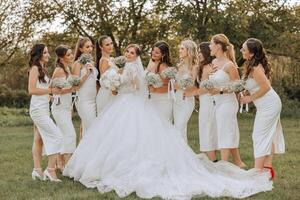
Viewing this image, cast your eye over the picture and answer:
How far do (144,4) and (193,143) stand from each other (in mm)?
11674

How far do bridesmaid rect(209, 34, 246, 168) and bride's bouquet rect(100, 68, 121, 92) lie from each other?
1.53 metres

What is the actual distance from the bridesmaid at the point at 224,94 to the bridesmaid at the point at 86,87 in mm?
2078

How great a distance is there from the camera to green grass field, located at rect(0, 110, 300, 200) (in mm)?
7508

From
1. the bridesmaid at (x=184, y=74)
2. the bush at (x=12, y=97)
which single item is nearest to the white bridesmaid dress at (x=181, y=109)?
the bridesmaid at (x=184, y=74)

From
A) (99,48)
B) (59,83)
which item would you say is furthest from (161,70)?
(59,83)

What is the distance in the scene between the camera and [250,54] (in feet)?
27.2

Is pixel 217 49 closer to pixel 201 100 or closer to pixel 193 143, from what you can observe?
pixel 201 100

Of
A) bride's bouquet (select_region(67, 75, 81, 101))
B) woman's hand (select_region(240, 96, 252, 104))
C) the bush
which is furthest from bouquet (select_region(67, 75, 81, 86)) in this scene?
the bush

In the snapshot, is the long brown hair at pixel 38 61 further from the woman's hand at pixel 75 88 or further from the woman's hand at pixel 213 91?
the woman's hand at pixel 213 91

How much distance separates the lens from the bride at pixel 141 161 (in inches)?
293

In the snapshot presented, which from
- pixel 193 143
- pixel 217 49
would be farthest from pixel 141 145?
pixel 193 143

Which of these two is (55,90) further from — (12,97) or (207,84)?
(12,97)

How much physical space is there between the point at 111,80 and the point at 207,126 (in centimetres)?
198

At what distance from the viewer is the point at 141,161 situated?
26.1ft
